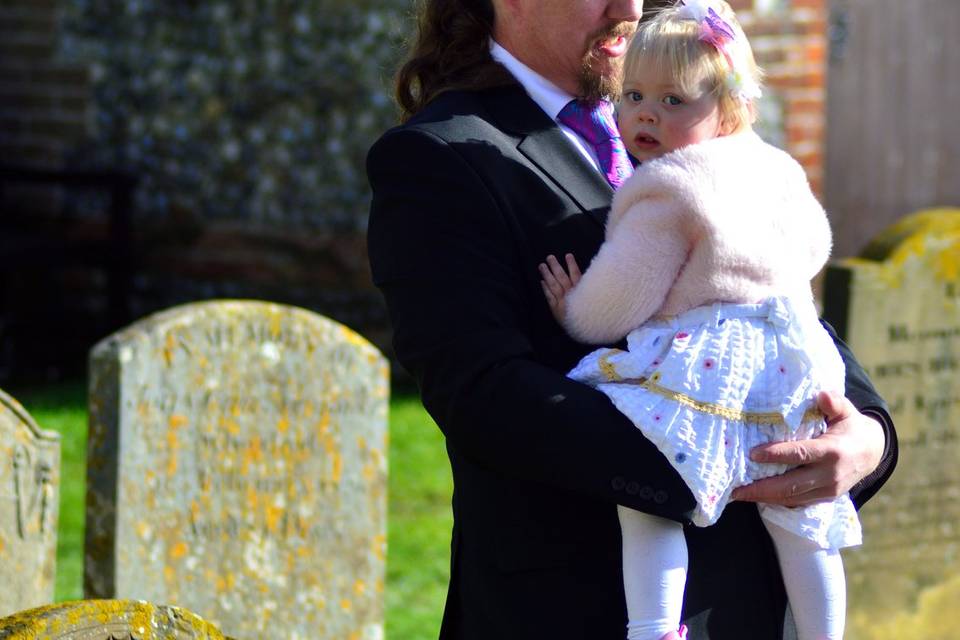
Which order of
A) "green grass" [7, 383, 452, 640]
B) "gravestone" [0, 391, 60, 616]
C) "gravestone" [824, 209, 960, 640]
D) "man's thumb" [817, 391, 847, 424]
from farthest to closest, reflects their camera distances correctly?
"green grass" [7, 383, 452, 640] < "gravestone" [824, 209, 960, 640] < "gravestone" [0, 391, 60, 616] < "man's thumb" [817, 391, 847, 424]

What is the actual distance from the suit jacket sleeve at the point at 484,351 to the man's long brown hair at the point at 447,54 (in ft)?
0.90

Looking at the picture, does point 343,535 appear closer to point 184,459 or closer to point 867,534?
point 184,459

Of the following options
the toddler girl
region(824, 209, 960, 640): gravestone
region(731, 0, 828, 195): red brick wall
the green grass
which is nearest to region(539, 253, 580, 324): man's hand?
the toddler girl

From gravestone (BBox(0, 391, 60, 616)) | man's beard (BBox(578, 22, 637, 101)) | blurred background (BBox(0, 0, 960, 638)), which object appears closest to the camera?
man's beard (BBox(578, 22, 637, 101))

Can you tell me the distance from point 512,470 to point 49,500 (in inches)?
86.5

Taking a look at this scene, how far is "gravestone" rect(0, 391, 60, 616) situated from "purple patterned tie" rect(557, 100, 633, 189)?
201 centimetres

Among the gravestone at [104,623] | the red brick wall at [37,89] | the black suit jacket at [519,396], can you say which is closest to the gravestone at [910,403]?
the black suit jacket at [519,396]

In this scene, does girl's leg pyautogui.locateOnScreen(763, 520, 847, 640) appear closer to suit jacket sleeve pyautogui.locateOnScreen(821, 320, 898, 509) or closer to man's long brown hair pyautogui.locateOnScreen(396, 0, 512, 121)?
suit jacket sleeve pyautogui.locateOnScreen(821, 320, 898, 509)

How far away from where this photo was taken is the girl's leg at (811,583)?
7.70ft

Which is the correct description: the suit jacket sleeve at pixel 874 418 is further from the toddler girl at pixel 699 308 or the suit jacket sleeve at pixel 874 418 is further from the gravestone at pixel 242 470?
the gravestone at pixel 242 470

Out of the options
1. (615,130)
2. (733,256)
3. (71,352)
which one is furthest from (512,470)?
(71,352)

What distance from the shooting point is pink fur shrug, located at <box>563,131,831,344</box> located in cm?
223

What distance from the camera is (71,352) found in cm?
904

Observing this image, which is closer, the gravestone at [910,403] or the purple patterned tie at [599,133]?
the purple patterned tie at [599,133]
